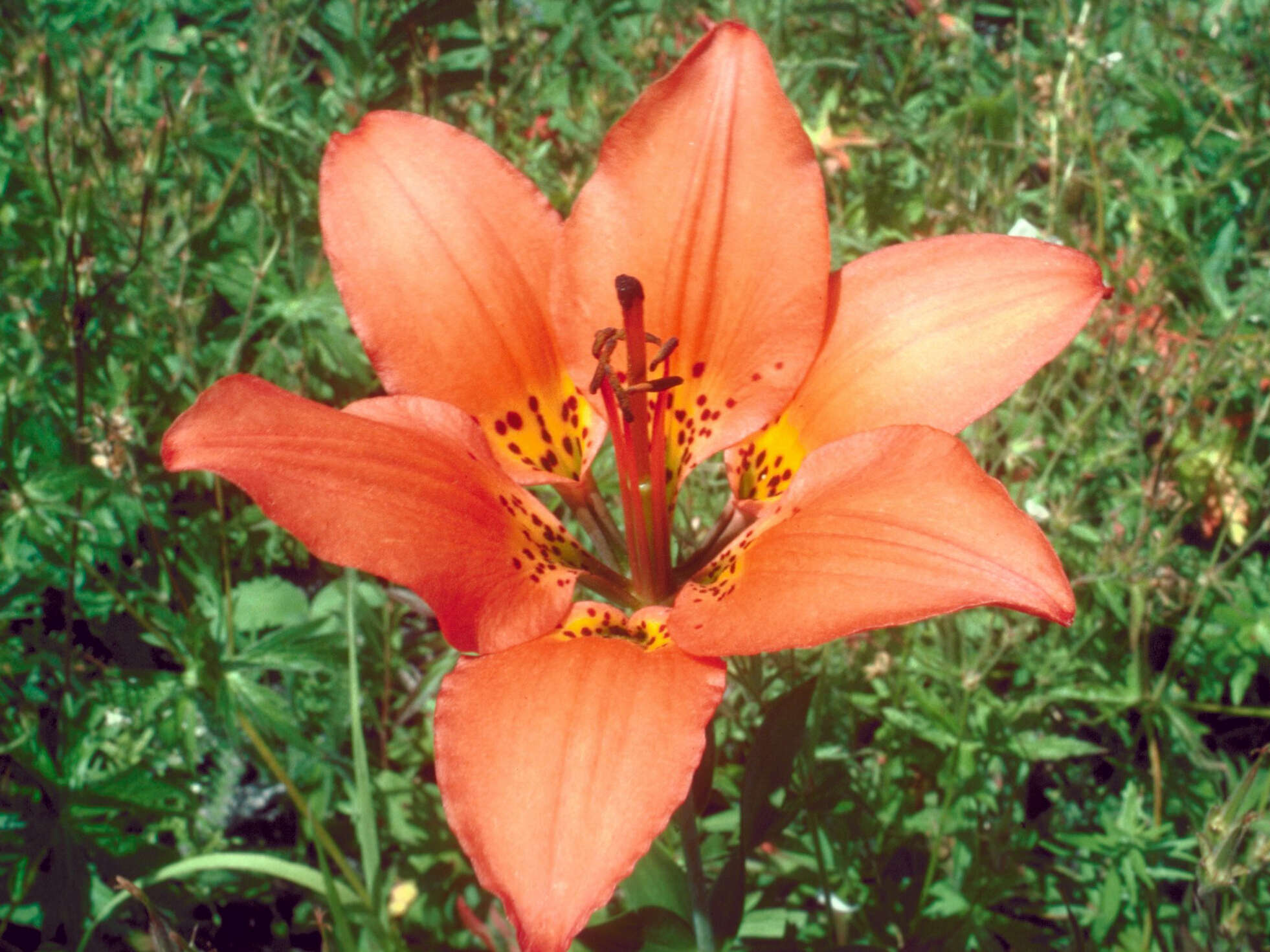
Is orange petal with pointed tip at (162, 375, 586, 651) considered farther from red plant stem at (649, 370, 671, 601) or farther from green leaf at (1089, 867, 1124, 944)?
green leaf at (1089, 867, 1124, 944)

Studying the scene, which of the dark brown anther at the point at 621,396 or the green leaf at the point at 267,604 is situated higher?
the dark brown anther at the point at 621,396

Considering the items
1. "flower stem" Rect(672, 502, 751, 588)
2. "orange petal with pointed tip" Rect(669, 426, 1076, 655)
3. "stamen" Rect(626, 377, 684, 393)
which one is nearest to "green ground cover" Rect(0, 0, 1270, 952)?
"flower stem" Rect(672, 502, 751, 588)

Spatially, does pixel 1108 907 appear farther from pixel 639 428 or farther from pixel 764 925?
pixel 639 428

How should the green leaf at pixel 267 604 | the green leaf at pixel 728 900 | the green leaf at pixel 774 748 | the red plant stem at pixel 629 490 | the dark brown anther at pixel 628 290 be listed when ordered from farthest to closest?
the green leaf at pixel 267 604 < the green leaf at pixel 728 900 < the green leaf at pixel 774 748 < the red plant stem at pixel 629 490 < the dark brown anther at pixel 628 290

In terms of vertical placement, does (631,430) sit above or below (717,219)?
below

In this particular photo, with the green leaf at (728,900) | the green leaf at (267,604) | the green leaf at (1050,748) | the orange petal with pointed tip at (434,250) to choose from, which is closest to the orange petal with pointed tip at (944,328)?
the orange petal with pointed tip at (434,250)

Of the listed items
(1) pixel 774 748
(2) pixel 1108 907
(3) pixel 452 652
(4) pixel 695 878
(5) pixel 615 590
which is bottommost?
(2) pixel 1108 907

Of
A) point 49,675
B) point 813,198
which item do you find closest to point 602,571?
point 813,198

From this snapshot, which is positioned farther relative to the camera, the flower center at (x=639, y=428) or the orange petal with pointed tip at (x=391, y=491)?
the flower center at (x=639, y=428)

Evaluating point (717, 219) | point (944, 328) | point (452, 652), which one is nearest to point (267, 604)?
point (452, 652)

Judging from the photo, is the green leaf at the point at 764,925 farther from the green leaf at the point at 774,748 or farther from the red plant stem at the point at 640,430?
the red plant stem at the point at 640,430
